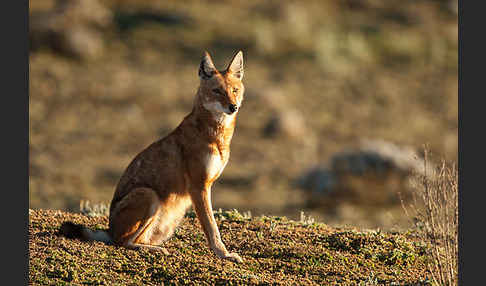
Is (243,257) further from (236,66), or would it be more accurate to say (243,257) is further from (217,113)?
(236,66)

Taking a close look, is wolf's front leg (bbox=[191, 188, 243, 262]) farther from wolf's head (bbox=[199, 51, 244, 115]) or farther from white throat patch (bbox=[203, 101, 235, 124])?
wolf's head (bbox=[199, 51, 244, 115])

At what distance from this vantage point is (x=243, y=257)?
29.8 ft

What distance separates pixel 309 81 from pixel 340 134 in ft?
12.9

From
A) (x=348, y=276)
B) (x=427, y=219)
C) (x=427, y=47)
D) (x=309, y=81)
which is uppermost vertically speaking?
(x=427, y=47)

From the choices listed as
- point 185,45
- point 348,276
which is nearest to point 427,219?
point 348,276

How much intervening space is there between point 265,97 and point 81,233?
18.3m

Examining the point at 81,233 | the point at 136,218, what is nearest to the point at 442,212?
the point at 136,218

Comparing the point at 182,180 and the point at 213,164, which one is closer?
the point at 213,164

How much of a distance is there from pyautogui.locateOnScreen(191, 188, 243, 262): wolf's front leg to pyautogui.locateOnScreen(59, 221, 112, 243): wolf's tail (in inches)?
49.4

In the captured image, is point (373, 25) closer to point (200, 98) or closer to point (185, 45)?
point (185, 45)

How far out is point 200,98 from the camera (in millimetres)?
9133

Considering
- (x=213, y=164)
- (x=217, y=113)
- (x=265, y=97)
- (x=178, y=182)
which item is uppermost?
(x=265, y=97)

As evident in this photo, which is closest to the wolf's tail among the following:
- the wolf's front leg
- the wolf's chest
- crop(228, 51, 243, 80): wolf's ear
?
the wolf's front leg

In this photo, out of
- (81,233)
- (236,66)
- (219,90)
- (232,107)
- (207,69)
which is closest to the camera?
(232,107)
